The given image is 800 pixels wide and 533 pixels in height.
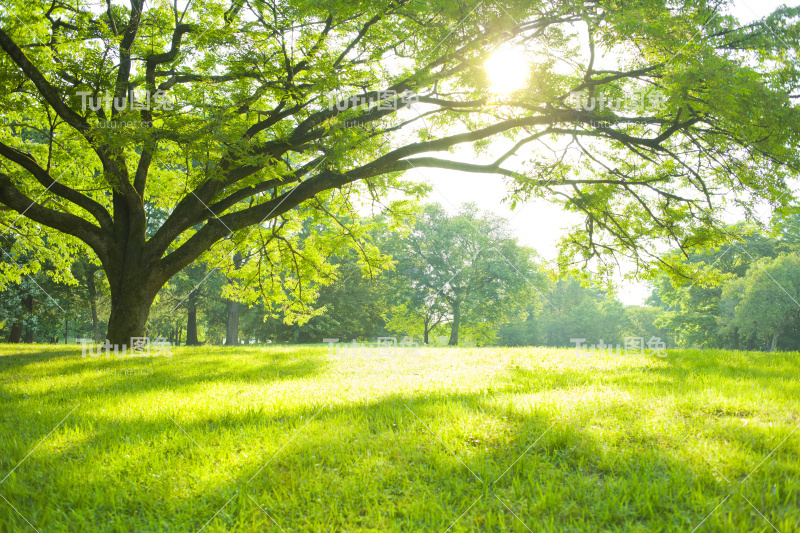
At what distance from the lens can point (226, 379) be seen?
783 cm

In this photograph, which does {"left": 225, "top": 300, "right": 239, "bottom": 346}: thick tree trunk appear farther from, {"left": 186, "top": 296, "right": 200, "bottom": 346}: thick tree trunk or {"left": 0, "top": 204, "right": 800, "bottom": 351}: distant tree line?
{"left": 186, "top": 296, "right": 200, "bottom": 346}: thick tree trunk

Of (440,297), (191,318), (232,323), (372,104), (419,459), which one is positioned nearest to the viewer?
(419,459)

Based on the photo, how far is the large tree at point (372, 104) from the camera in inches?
279

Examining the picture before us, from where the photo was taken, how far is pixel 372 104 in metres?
10.8

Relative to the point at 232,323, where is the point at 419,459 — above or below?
above

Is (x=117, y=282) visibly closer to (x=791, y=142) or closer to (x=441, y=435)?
(x=441, y=435)

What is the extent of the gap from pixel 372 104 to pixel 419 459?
9.34 m

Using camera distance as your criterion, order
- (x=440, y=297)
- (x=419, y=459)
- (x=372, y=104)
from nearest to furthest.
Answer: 1. (x=419, y=459)
2. (x=372, y=104)
3. (x=440, y=297)

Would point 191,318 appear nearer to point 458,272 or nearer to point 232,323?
point 232,323

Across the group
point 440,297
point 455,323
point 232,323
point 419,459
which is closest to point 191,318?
point 232,323

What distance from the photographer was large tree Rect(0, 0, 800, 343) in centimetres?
709

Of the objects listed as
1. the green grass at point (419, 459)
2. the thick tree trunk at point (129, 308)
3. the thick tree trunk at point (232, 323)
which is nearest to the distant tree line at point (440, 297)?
the thick tree trunk at point (232, 323)

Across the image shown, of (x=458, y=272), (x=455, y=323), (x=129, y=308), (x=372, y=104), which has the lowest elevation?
(x=455, y=323)

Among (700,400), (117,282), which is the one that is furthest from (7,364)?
(700,400)
